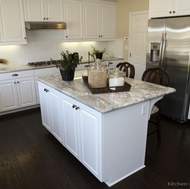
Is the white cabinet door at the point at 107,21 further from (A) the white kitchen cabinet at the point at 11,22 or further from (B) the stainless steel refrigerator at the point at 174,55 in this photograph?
(A) the white kitchen cabinet at the point at 11,22

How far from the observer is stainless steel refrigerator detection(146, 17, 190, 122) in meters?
3.24

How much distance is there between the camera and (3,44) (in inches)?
155

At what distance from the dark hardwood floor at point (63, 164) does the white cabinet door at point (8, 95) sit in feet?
2.22

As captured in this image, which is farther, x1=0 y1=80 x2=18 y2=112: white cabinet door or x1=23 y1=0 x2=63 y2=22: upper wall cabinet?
x1=23 y1=0 x2=63 y2=22: upper wall cabinet

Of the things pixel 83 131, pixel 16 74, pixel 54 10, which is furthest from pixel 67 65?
pixel 54 10

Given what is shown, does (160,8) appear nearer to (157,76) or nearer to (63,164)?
(157,76)

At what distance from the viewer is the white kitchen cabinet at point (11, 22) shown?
12.5ft

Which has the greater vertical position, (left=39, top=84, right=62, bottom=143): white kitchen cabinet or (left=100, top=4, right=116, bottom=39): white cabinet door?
(left=100, top=4, right=116, bottom=39): white cabinet door

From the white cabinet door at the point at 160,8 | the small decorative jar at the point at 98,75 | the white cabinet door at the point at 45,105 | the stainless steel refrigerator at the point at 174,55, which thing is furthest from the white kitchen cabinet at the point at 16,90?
the white cabinet door at the point at 160,8

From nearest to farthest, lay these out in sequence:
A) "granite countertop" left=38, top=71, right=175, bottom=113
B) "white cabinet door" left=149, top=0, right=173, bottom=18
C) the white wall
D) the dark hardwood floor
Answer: "granite countertop" left=38, top=71, right=175, bottom=113 → the dark hardwood floor → "white cabinet door" left=149, top=0, right=173, bottom=18 → the white wall

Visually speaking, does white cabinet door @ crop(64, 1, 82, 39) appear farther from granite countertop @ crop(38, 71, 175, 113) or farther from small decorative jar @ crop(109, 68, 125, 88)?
small decorative jar @ crop(109, 68, 125, 88)

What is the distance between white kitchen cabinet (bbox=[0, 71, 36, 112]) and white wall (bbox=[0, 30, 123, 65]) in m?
0.66

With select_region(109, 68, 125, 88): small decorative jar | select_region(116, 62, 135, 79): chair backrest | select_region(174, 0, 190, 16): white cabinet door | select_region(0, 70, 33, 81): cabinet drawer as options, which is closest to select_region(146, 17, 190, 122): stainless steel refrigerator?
select_region(174, 0, 190, 16): white cabinet door

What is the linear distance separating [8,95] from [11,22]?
1498mm
